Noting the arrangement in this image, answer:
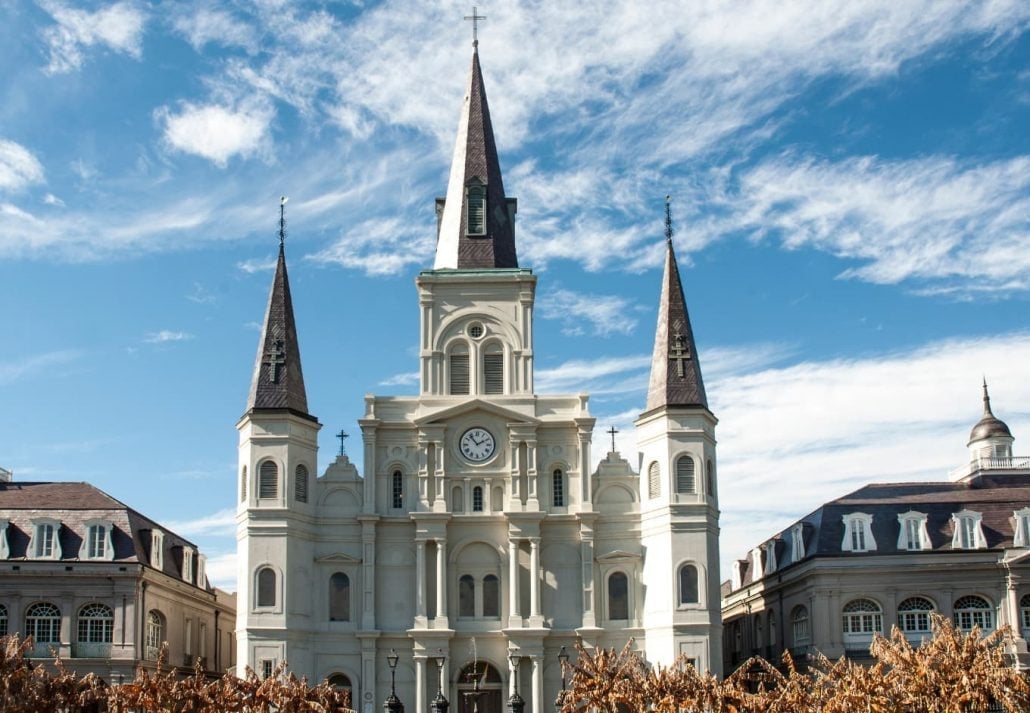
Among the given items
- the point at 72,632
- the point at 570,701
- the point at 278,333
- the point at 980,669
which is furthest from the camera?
the point at 278,333

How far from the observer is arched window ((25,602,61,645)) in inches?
2473

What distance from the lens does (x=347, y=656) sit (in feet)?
211

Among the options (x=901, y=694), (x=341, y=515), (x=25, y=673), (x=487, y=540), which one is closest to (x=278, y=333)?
(x=341, y=515)

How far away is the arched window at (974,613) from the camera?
2534 inches

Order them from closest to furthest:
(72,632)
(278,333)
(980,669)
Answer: (980,669), (72,632), (278,333)

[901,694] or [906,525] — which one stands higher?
[906,525]

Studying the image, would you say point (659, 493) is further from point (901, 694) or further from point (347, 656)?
point (901, 694)

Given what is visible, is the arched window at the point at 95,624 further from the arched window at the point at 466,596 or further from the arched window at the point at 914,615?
the arched window at the point at 914,615

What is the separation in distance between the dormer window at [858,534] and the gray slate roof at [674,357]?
343 inches

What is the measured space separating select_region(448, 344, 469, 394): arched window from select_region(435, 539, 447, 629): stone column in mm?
7794

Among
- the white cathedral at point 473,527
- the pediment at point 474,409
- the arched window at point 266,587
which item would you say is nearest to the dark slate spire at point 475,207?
the white cathedral at point 473,527

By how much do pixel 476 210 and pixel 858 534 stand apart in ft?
80.7

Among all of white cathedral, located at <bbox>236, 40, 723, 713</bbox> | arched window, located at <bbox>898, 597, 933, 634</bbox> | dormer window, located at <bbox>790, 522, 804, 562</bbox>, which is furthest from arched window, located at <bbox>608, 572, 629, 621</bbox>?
arched window, located at <bbox>898, 597, 933, 634</bbox>

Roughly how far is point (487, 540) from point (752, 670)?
16.0m
